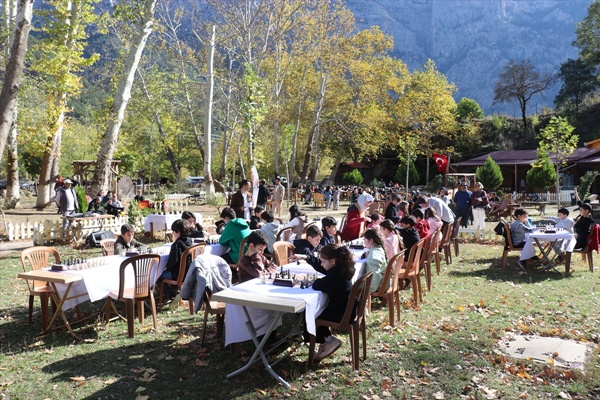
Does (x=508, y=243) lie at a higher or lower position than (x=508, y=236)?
lower

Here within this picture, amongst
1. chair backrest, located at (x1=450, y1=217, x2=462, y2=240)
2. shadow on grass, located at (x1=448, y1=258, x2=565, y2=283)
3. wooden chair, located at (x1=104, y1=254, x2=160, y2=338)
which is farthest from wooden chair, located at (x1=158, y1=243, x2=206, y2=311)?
chair backrest, located at (x1=450, y1=217, x2=462, y2=240)

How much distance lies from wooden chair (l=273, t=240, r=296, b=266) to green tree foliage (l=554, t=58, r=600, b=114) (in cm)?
4993

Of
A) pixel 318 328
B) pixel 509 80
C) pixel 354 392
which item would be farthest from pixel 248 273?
pixel 509 80

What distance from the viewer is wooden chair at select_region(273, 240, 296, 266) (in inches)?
255

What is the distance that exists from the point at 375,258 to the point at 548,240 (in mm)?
4887

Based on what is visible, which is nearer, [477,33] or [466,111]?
[466,111]

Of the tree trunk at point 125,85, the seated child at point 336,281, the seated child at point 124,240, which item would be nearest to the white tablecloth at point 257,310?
the seated child at point 336,281

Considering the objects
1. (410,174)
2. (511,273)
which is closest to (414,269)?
(511,273)

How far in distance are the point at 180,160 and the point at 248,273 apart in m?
38.5

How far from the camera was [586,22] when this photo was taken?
40125mm

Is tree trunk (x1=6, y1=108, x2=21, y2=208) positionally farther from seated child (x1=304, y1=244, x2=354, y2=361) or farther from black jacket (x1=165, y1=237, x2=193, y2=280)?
seated child (x1=304, y1=244, x2=354, y2=361)

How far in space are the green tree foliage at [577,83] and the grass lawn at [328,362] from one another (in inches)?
1951

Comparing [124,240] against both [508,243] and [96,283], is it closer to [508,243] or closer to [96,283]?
[96,283]

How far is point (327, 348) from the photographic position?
15.2ft
